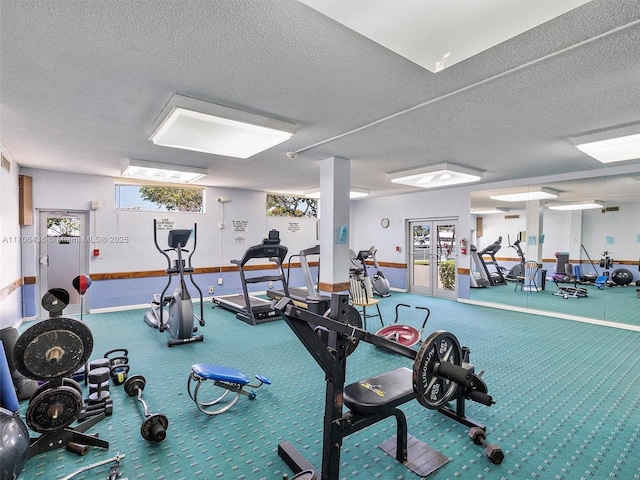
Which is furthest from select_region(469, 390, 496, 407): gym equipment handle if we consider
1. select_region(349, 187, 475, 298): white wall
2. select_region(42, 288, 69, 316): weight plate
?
select_region(349, 187, 475, 298): white wall

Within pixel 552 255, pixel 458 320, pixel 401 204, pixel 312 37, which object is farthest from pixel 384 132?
pixel 552 255

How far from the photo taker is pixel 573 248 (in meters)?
7.34

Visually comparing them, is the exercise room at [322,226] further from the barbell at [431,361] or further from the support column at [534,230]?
the support column at [534,230]

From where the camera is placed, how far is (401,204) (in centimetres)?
888

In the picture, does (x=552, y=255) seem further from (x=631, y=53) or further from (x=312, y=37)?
(x=312, y=37)

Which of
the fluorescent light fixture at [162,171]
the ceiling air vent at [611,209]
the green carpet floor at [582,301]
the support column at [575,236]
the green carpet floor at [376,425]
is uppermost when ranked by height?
the fluorescent light fixture at [162,171]

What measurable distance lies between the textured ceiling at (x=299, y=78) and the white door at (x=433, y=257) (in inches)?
148

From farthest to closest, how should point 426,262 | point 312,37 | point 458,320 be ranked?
point 426,262 < point 458,320 < point 312,37

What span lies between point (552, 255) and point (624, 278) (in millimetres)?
1520

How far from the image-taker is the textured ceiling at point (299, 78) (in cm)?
181

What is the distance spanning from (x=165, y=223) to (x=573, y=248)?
902cm

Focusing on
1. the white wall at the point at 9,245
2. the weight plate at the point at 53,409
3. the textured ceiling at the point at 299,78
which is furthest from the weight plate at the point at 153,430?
the white wall at the point at 9,245

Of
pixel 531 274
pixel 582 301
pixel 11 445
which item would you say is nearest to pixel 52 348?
pixel 11 445

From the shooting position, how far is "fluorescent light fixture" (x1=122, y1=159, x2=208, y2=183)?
5.06m
